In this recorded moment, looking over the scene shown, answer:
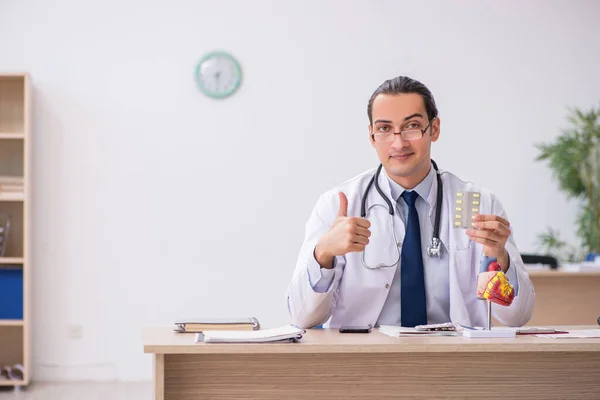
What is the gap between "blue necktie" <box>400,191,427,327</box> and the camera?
2527 mm

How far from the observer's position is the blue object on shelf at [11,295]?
16.6 ft

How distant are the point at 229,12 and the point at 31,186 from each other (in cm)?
177

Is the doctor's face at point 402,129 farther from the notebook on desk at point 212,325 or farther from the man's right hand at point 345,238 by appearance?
the notebook on desk at point 212,325

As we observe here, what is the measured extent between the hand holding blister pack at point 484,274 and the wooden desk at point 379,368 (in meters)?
0.13

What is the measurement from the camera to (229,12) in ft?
17.6

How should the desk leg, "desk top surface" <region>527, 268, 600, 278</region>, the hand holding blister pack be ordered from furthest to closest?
"desk top surface" <region>527, 268, 600, 278</region>
the hand holding blister pack
the desk leg

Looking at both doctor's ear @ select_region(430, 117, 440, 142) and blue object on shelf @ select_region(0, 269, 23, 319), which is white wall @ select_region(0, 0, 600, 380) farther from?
doctor's ear @ select_region(430, 117, 440, 142)

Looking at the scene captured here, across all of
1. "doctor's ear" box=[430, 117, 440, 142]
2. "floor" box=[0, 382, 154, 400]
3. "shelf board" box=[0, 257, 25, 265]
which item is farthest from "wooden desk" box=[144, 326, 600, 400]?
"shelf board" box=[0, 257, 25, 265]

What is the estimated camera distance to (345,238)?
7.44 feet

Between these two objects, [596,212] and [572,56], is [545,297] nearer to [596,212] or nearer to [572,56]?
[596,212]

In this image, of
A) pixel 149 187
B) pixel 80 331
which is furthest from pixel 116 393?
pixel 149 187

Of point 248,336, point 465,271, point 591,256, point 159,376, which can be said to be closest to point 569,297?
point 591,256

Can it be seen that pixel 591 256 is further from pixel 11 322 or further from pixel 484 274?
pixel 11 322

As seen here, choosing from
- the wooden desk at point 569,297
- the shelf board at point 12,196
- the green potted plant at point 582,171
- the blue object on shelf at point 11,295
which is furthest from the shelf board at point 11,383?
the green potted plant at point 582,171
